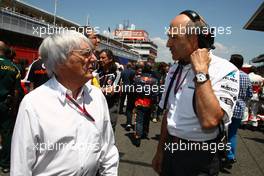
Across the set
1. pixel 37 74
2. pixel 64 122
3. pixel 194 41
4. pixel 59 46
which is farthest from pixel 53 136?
pixel 37 74

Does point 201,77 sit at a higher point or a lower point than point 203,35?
lower

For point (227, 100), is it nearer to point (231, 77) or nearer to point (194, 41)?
point (231, 77)

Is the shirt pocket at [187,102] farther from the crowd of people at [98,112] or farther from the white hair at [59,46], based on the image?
the white hair at [59,46]

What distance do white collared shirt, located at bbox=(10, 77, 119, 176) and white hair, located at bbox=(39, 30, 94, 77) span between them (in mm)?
139

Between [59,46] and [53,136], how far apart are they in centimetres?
56

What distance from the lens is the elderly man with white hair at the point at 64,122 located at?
1.59m

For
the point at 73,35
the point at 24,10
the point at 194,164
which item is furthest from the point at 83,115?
→ the point at 24,10

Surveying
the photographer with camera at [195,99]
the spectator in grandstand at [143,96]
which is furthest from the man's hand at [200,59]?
the spectator in grandstand at [143,96]

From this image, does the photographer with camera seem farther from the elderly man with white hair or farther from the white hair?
the white hair

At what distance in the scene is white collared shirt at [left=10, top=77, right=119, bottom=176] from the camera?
1.59 metres

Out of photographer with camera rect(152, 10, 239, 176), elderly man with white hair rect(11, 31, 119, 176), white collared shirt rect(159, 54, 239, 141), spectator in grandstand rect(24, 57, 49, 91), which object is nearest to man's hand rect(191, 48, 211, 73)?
photographer with camera rect(152, 10, 239, 176)

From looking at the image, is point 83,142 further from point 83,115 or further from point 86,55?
point 86,55

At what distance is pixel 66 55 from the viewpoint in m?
1.75

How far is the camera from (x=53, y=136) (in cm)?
162
